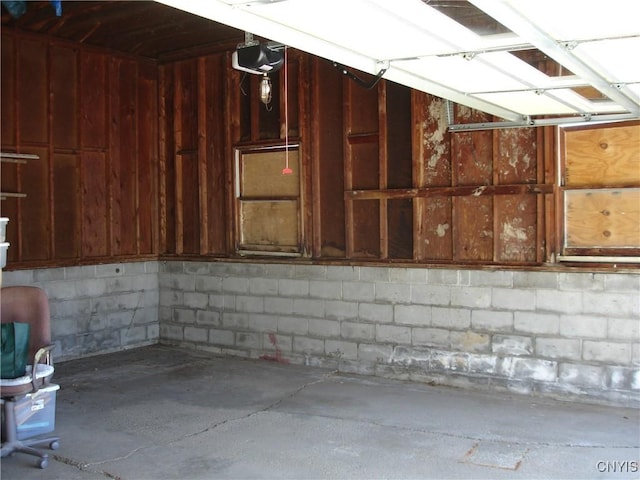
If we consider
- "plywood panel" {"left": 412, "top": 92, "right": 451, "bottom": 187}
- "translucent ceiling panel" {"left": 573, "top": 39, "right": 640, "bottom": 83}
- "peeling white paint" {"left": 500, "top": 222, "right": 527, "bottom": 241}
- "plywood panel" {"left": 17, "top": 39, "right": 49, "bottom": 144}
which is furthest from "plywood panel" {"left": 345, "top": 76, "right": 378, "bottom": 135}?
"plywood panel" {"left": 17, "top": 39, "right": 49, "bottom": 144}

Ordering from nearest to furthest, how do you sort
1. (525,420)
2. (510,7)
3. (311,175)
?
(510,7) < (525,420) < (311,175)

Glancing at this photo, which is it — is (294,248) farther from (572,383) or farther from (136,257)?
(572,383)

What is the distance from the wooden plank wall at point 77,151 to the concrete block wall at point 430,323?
1000 millimetres

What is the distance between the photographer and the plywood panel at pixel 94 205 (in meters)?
7.15

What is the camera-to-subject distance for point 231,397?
5.50 m

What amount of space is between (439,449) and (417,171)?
8.83 ft

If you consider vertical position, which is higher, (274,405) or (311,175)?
(311,175)

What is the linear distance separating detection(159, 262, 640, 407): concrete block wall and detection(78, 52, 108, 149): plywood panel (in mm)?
1789

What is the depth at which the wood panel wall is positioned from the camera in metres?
5.66

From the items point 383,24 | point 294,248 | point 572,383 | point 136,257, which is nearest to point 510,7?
point 383,24

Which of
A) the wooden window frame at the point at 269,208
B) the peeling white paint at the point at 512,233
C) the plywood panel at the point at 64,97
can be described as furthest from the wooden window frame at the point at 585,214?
the plywood panel at the point at 64,97

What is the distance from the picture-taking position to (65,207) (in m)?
6.98

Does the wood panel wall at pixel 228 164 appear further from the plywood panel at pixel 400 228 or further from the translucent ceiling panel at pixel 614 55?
the translucent ceiling panel at pixel 614 55

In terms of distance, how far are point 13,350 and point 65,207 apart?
10.9 ft
